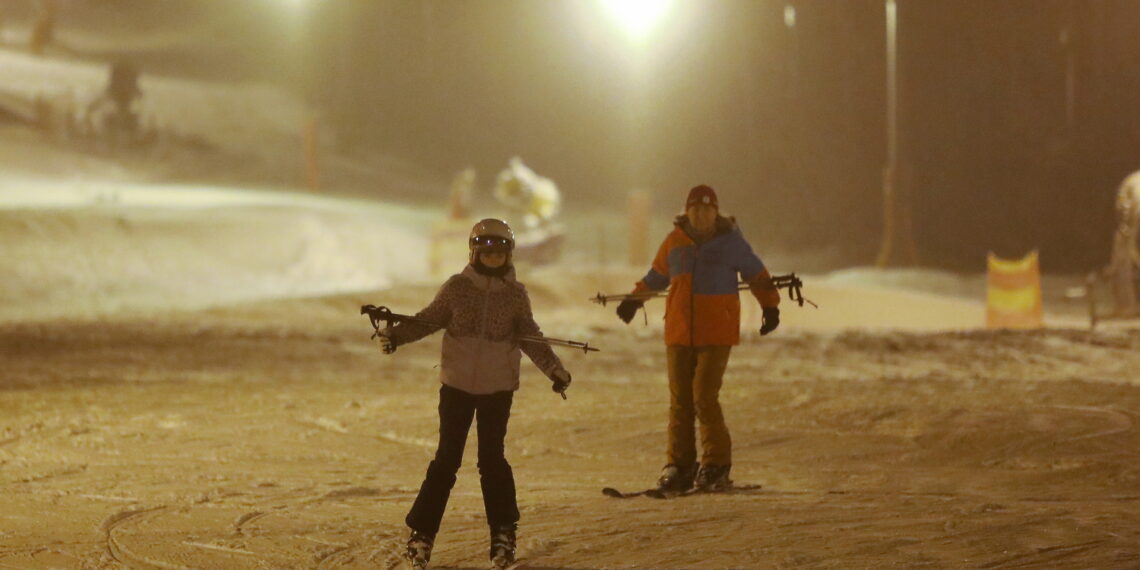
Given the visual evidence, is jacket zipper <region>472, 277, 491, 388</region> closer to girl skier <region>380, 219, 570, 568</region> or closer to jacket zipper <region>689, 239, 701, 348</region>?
girl skier <region>380, 219, 570, 568</region>

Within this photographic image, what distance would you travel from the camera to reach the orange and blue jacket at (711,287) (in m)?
7.93

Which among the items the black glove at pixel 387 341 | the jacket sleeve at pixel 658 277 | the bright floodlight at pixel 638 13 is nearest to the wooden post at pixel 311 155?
the bright floodlight at pixel 638 13

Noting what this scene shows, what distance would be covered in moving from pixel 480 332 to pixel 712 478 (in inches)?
91.2

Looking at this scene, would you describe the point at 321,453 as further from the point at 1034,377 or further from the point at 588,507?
the point at 1034,377

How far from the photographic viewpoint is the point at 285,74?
51625 millimetres

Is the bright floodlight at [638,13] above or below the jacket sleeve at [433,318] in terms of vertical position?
above

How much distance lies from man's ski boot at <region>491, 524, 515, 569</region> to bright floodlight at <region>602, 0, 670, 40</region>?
42.2m

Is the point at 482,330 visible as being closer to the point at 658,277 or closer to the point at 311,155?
the point at 658,277

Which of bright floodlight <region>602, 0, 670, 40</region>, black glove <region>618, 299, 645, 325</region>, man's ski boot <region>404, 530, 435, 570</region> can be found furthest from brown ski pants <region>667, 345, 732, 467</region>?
bright floodlight <region>602, 0, 670, 40</region>

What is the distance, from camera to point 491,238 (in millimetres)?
6223

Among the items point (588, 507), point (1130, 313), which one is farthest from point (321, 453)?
point (1130, 313)

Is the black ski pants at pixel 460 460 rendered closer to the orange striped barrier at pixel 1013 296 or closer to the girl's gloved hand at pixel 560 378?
the girl's gloved hand at pixel 560 378

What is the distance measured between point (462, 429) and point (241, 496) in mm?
2295

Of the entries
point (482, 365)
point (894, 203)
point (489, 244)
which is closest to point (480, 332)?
point (482, 365)
